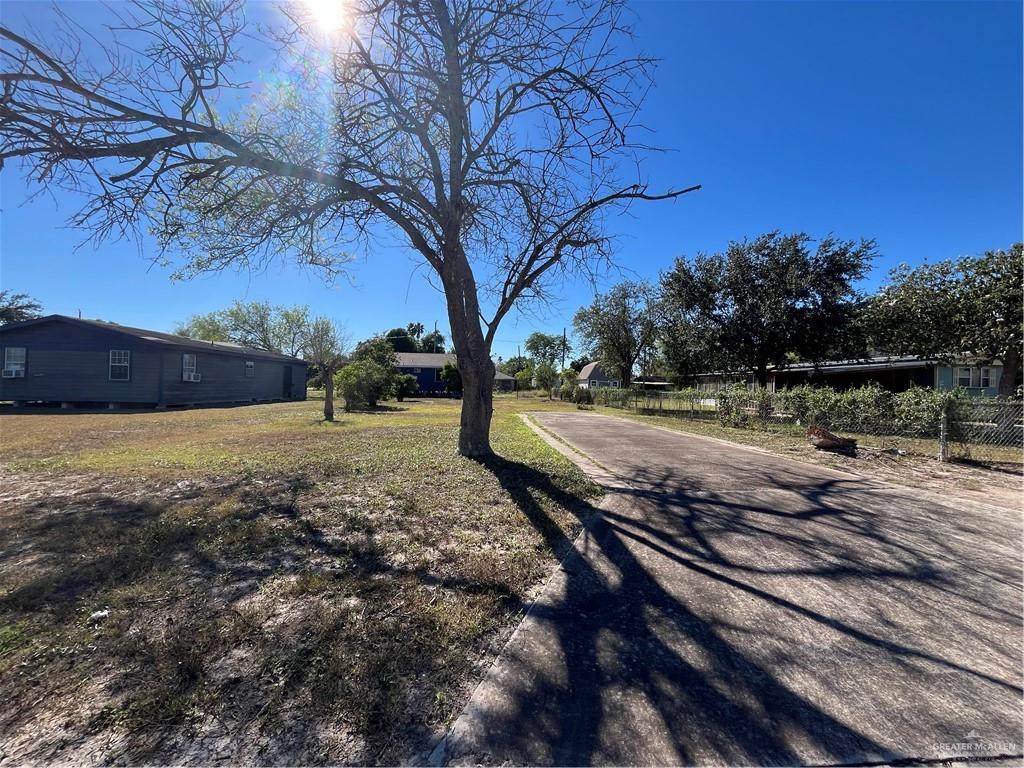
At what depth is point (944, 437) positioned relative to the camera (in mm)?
8750

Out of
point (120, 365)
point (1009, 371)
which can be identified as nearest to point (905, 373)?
point (1009, 371)

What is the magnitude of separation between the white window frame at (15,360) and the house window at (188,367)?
5217mm

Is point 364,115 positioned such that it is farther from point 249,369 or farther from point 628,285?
point 628,285

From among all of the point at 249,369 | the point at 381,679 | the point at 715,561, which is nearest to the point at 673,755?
the point at 381,679

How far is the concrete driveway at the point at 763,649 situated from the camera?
183cm

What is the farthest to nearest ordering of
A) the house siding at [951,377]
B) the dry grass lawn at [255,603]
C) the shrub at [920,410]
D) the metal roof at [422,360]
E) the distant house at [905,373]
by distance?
the metal roof at [422,360]
the house siding at [951,377]
the distant house at [905,373]
the shrub at [920,410]
the dry grass lawn at [255,603]

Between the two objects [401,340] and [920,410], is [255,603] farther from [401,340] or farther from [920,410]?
[401,340]

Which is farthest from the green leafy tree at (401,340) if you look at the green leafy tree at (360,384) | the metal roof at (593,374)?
the green leafy tree at (360,384)

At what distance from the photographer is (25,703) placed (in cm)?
190

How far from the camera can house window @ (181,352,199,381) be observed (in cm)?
1920

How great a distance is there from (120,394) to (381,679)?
22085mm

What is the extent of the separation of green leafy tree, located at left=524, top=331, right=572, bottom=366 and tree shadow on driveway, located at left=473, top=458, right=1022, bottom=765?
69369 millimetres

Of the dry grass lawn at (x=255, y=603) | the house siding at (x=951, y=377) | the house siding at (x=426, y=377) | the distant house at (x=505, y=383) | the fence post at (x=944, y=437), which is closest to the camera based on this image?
the dry grass lawn at (x=255, y=603)

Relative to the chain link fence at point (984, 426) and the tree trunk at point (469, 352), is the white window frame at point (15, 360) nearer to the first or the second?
the tree trunk at point (469, 352)
